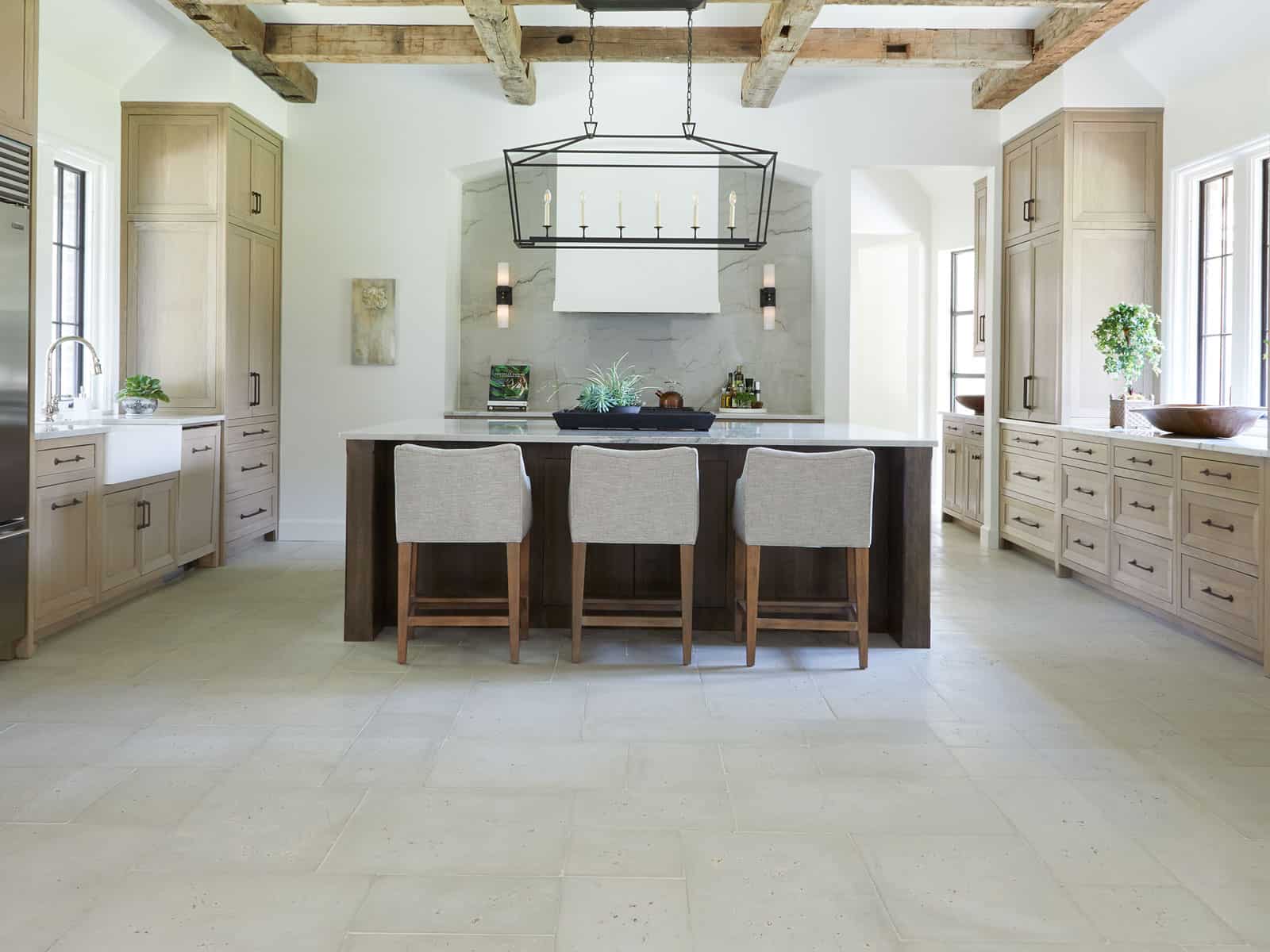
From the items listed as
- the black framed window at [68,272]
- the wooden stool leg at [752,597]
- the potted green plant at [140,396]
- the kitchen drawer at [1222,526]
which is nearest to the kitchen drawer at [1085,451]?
the kitchen drawer at [1222,526]

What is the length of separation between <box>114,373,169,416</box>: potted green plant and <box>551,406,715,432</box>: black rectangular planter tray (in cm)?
238

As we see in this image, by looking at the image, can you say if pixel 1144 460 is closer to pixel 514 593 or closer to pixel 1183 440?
pixel 1183 440

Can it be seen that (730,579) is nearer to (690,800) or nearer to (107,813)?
(690,800)

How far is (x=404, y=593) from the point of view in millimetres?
3703

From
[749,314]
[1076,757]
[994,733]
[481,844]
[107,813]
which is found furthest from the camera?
[749,314]

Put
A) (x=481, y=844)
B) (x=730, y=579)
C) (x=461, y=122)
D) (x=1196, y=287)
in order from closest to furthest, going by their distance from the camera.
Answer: (x=481, y=844), (x=730, y=579), (x=1196, y=287), (x=461, y=122)

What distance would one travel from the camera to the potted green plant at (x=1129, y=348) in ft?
16.5

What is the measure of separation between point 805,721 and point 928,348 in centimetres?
643

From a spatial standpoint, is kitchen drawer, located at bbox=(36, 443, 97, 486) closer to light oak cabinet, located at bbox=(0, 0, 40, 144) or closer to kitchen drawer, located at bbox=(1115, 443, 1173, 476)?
light oak cabinet, located at bbox=(0, 0, 40, 144)

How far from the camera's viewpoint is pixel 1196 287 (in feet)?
18.0

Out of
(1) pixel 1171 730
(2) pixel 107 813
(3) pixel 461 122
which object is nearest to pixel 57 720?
(2) pixel 107 813

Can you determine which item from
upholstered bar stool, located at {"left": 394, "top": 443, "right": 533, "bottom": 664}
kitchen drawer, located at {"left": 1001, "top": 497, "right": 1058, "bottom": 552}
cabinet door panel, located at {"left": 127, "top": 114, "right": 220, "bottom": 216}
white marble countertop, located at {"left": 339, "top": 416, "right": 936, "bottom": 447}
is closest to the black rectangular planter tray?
white marble countertop, located at {"left": 339, "top": 416, "right": 936, "bottom": 447}

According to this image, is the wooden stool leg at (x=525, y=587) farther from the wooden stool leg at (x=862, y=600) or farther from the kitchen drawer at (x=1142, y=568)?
the kitchen drawer at (x=1142, y=568)

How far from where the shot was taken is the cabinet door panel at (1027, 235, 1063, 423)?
5742mm
